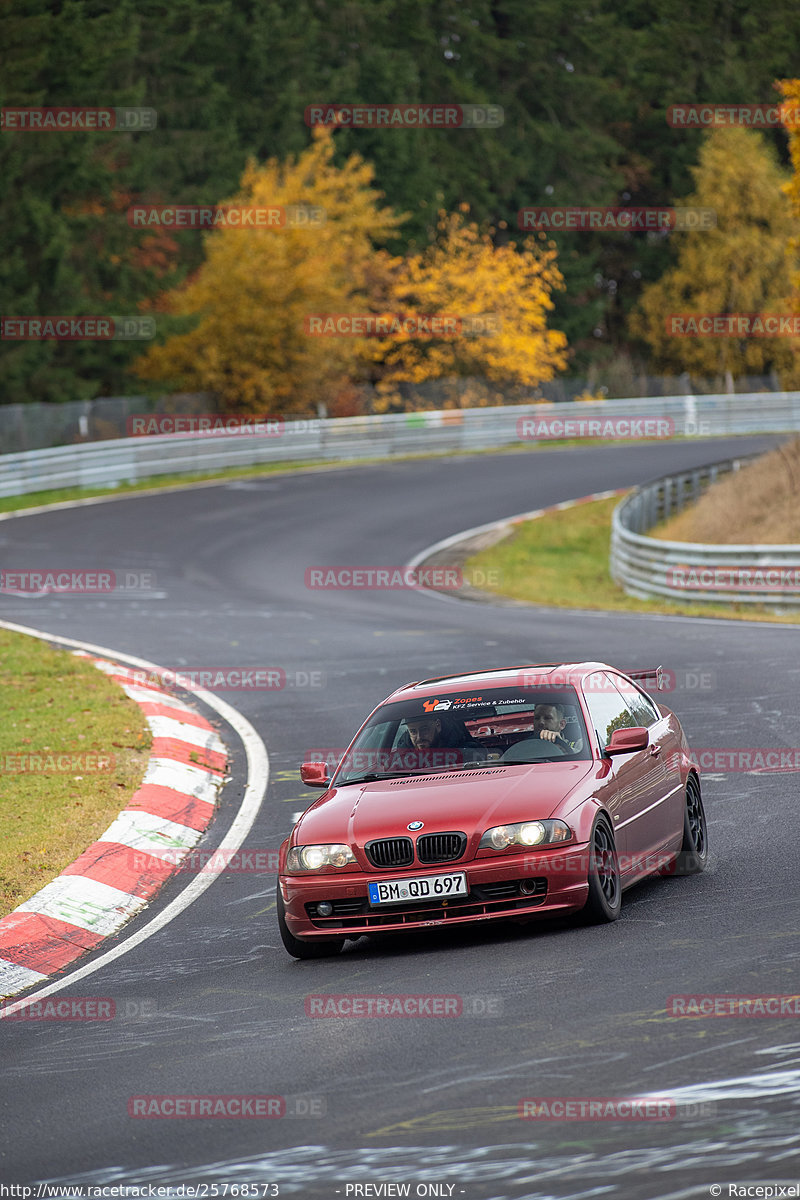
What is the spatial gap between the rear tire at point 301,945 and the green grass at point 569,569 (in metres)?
14.7

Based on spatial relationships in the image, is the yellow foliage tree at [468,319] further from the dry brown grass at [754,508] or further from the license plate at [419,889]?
the license plate at [419,889]

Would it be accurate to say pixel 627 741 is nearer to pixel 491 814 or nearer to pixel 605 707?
pixel 605 707

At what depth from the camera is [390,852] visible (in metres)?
8.18

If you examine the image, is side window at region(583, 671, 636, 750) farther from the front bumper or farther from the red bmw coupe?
the front bumper

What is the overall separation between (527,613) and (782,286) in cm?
5267

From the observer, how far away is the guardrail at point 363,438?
40.4 meters

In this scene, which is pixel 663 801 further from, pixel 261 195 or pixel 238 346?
pixel 261 195

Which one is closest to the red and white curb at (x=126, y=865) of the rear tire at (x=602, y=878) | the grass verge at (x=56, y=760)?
the grass verge at (x=56, y=760)

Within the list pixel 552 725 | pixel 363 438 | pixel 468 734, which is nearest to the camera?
pixel 552 725

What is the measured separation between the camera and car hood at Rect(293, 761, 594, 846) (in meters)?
8.16

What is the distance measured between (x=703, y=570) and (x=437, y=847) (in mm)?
18171

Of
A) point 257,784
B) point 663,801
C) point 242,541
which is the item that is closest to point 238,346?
point 242,541

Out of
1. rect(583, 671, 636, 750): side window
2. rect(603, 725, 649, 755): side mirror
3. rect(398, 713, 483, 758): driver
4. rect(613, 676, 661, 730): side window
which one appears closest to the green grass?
rect(613, 676, 661, 730): side window

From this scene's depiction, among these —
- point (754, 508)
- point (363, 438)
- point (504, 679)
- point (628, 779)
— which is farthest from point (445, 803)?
point (363, 438)
